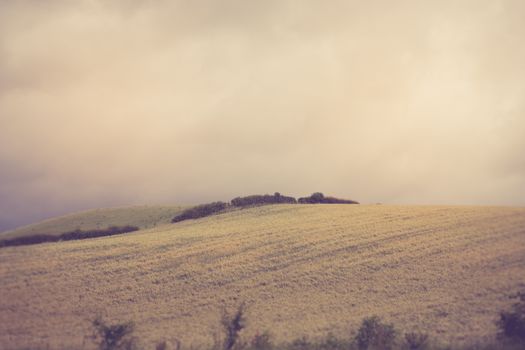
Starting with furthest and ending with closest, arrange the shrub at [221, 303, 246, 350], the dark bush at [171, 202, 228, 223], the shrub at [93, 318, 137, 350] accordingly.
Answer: the dark bush at [171, 202, 228, 223] < the shrub at [93, 318, 137, 350] < the shrub at [221, 303, 246, 350]

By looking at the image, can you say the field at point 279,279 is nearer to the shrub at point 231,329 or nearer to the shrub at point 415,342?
the shrub at point 231,329

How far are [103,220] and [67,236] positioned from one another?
27.9 ft

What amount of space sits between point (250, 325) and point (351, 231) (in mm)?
14538

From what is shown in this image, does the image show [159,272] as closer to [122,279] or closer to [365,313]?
[122,279]

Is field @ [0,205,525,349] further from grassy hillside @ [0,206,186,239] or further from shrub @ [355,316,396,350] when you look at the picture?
grassy hillside @ [0,206,186,239]

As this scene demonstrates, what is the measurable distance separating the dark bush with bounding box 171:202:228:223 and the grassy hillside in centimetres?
134

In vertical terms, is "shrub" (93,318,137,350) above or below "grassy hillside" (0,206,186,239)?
below

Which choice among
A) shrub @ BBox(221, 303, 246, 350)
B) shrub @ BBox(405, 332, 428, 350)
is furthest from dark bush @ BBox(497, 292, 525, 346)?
shrub @ BBox(221, 303, 246, 350)

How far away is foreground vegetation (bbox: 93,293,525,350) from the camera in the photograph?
15.9 meters

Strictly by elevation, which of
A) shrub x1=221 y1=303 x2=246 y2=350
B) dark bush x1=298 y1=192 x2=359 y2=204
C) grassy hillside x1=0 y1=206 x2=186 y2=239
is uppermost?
dark bush x1=298 y1=192 x2=359 y2=204

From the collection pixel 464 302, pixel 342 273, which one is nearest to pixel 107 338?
pixel 342 273

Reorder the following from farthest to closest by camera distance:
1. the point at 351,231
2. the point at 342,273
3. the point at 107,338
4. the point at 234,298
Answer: the point at 351,231
the point at 342,273
the point at 234,298
the point at 107,338

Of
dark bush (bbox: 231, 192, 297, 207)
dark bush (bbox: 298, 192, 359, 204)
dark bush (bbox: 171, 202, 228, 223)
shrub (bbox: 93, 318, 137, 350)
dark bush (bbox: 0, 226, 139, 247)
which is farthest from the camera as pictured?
dark bush (bbox: 298, 192, 359, 204)

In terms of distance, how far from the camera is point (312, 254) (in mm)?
27469
